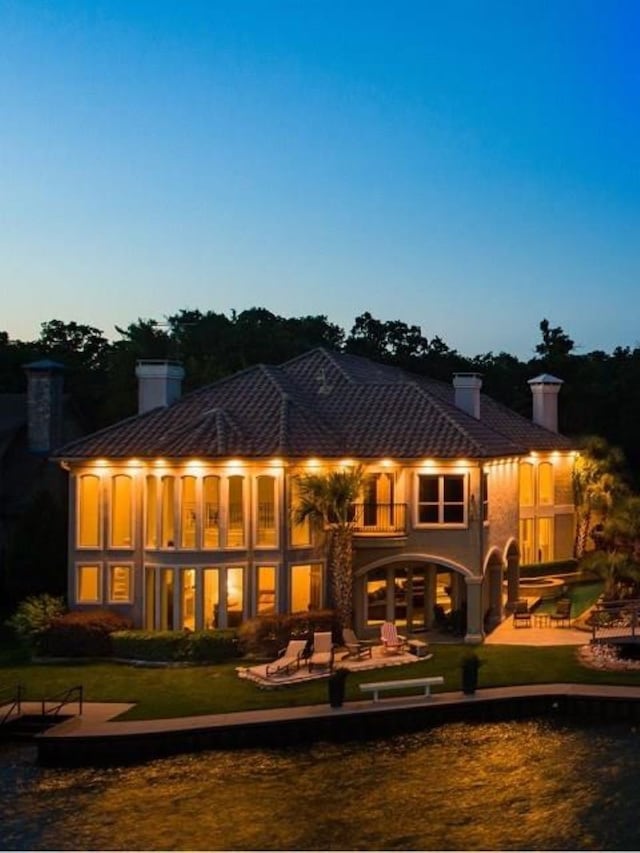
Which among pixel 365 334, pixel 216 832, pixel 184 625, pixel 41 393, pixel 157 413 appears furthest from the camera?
pixel 365 334

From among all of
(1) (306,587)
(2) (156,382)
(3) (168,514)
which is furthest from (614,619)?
(2) (156,382)

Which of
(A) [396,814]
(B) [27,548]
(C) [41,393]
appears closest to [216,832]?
(A) [396,814]

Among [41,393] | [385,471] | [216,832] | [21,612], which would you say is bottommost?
[216,832]

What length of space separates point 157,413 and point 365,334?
7186cm

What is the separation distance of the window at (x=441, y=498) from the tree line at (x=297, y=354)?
2370 cm

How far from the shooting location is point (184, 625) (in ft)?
106

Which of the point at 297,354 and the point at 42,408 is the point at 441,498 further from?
the point at 297,354

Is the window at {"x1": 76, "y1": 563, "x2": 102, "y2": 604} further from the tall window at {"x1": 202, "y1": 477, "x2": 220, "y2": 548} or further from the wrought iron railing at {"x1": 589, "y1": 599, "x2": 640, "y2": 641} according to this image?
the wrought iron railing at {"x1": 589, "y1": 599, "x2": 640, "y2": 641}

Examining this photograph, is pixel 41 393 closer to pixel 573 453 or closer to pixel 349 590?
pixel 349 590

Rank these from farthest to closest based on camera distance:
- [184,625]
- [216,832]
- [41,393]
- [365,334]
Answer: [365,334]
[41,393]
[184,625]
[216,832]

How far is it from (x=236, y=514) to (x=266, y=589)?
2.63 meters

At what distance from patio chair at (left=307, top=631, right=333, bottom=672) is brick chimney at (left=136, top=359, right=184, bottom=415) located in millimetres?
11814

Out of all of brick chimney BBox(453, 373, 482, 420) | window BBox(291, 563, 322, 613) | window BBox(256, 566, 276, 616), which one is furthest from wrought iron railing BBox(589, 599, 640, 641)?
window BBox(256, 566, 276, 616)

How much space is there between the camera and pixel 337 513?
32.4 metres
